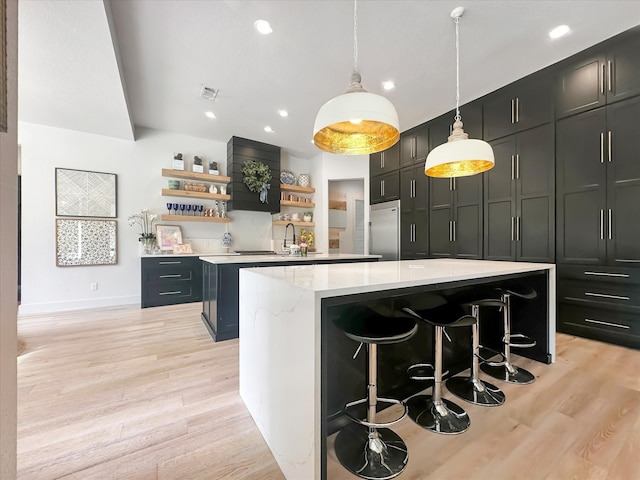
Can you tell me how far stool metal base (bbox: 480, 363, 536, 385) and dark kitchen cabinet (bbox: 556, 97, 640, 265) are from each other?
5.22 ft

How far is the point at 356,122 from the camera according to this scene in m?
1.64

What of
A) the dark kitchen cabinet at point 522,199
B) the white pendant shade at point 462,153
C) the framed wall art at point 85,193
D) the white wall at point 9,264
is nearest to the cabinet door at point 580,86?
the dark kitchen cabinet at point 522,199

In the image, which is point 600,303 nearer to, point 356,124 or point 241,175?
point 356,124

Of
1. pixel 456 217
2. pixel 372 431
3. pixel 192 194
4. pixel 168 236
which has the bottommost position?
pixel 372 431

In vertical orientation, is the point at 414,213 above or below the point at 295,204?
below

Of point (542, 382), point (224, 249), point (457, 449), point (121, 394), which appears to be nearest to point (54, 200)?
point (224, 249)

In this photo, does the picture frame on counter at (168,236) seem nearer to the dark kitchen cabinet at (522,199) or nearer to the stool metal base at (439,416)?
the stool metal base at (439,416)

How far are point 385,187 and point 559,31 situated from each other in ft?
9.66

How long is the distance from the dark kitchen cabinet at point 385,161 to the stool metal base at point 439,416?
3.99 metres

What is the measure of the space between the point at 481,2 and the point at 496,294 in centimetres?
237

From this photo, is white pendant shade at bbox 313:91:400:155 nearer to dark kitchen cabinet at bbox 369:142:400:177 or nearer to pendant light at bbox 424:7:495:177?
pendant light at bbox 424:7:495:177

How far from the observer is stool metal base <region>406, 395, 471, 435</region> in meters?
1.48

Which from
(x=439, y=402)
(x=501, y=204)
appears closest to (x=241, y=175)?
(x=501, y=204)

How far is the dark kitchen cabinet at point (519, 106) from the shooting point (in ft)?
10.0
